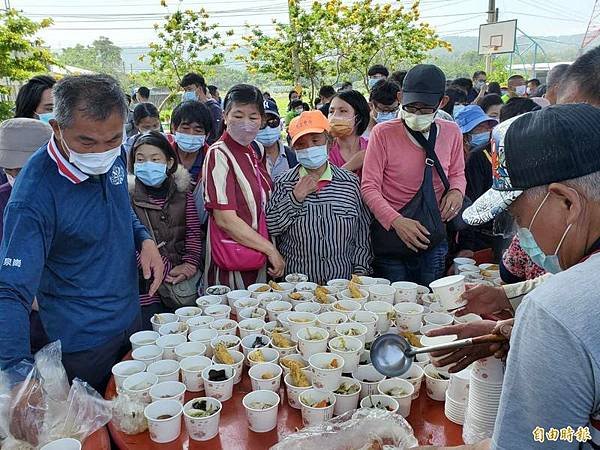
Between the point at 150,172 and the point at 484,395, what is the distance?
7.86ft

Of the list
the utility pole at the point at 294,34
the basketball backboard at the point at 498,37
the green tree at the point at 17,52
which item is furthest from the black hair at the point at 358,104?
the basketball backboard at the point at 498,37

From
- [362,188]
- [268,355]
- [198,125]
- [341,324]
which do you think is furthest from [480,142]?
[268,355]

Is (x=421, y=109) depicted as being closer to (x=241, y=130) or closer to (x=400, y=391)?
(x=241, y=130)

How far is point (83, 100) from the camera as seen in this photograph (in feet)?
5.77

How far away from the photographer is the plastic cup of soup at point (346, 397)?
1.63 meters

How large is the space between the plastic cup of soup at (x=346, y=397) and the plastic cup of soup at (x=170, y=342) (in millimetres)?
759

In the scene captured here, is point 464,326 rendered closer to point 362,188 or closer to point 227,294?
point 227,294

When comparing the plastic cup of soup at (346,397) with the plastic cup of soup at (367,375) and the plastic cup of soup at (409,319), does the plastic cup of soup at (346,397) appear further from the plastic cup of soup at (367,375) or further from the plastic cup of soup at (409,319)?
the plastic cup of soup at (409,319)

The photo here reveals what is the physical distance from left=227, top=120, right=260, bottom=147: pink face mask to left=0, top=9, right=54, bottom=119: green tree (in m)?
8.50

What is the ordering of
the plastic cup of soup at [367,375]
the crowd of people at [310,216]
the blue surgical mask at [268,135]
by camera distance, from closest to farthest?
the crowd of people at [310,216]
the plastic cup of soup at [367,375]
the blue surgical mask at [268,135]

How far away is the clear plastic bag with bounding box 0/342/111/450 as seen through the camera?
4.81 ft

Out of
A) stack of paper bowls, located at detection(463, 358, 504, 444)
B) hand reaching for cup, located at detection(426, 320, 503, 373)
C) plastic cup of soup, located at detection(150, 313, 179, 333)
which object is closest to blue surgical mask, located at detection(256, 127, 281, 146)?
plastic cup of soup, located at detection(150, 313, 179, 333)

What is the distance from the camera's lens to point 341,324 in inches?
80.5

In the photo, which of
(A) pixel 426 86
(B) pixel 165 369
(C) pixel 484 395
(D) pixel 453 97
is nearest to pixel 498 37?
(D) pixel 453 97
